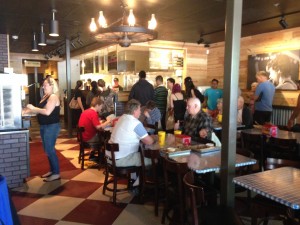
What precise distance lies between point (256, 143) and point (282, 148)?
0.33 metres

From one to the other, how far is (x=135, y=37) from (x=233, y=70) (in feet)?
7.26

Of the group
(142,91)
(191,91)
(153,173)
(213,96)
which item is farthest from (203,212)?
(213,96)

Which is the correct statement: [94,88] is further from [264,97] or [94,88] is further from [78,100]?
[264,97]

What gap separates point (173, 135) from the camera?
390 cm

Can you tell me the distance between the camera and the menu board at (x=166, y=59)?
29.3 ft

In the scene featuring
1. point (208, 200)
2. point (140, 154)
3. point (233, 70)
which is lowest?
point (208, 200)

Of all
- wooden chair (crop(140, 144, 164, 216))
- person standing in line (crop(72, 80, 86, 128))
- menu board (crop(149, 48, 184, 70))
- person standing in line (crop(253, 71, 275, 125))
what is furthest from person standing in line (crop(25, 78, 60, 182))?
menu board (crop(149, 48, 184, 70))

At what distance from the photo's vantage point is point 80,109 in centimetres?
824

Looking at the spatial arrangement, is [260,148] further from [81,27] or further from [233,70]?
[81,27]

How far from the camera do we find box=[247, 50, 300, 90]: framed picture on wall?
6562 mm

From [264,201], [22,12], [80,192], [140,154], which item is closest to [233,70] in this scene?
[264,201]

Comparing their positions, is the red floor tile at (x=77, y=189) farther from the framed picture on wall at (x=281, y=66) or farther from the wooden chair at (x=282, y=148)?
the framed picture on wall at (x=281, y=66)

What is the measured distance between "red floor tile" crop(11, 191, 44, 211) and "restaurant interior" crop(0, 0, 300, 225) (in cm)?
3

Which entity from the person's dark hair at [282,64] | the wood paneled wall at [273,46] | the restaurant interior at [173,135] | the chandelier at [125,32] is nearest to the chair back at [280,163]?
the restaurant interior at [173,135]
